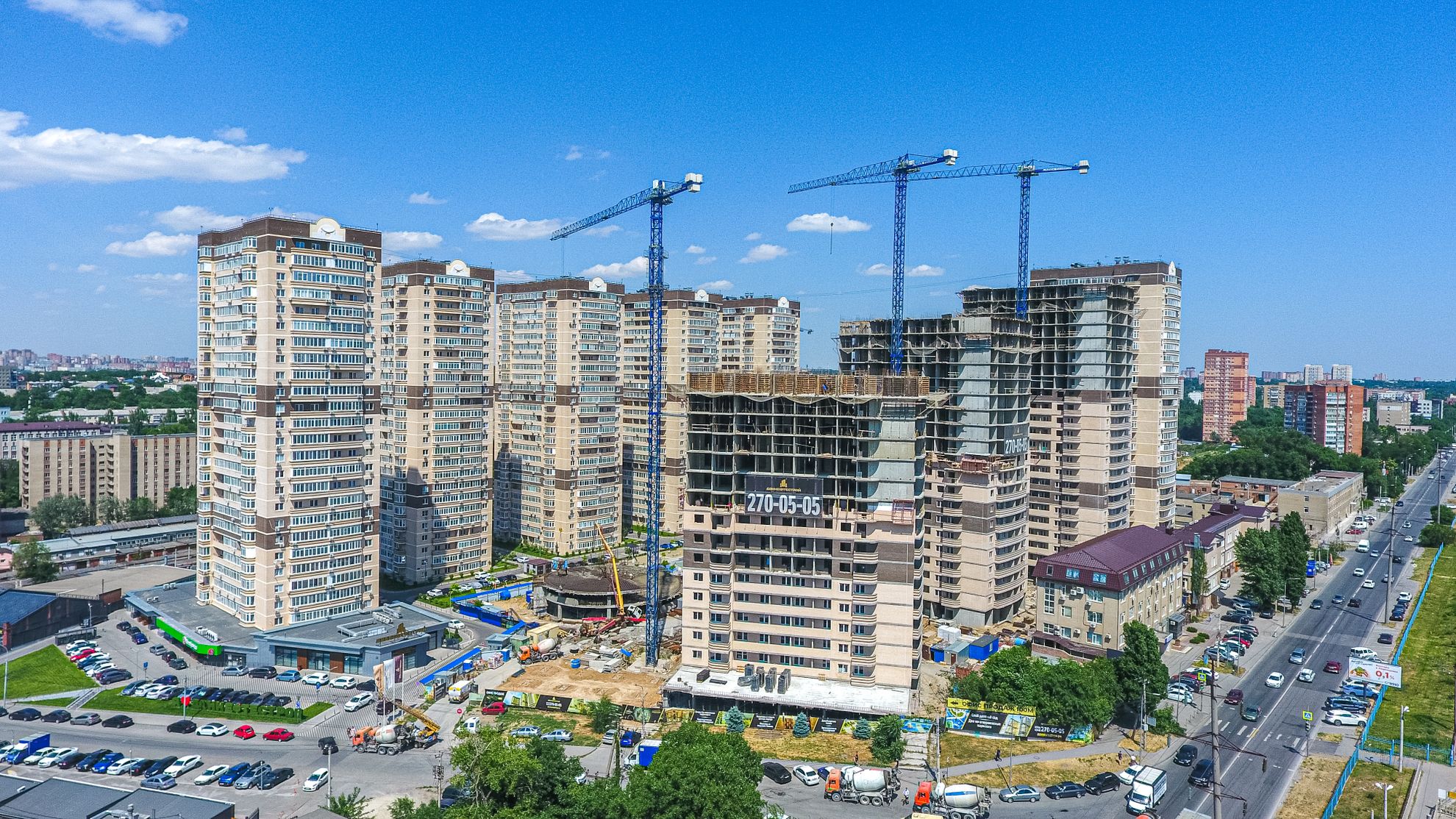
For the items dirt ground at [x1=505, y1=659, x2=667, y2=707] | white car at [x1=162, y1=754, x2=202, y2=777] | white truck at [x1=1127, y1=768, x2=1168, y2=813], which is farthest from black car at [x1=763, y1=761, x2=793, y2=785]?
white car at [x1=162, y1=754, x2=202, y2=777]

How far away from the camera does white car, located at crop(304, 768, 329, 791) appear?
65438mm

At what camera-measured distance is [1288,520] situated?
125875 mm

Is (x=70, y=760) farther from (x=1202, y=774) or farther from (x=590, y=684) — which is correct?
(x=1202, y=774)

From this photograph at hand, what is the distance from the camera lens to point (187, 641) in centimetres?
9500

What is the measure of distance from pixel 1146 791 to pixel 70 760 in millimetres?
80432

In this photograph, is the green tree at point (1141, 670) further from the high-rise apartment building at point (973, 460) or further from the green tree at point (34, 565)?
the green tree at point (34, 565)

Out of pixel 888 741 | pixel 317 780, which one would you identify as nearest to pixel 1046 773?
pixel 888 741

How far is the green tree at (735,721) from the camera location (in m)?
77.0

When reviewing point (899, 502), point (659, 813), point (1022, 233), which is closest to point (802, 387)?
point (899, 502)

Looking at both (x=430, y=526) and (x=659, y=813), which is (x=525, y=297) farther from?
(x=659, y=813)

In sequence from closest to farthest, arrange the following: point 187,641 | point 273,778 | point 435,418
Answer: point 273,778
point 187,641
point 435,418

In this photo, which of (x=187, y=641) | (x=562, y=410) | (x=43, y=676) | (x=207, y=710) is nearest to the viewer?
(x=207, y=710)

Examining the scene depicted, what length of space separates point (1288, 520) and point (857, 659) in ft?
266

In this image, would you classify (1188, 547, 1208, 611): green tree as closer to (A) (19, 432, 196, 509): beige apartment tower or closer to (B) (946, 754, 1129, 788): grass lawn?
(B) (946, 754, 1129, 788): grass lawn
